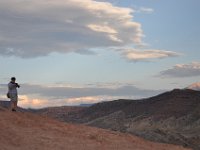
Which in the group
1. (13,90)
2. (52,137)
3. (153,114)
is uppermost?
(13,90)

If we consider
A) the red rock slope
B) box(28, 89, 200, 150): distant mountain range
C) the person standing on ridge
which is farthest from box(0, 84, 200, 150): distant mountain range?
the person standing on ridge

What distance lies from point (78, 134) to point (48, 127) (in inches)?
54.8

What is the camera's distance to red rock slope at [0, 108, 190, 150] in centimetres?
1956

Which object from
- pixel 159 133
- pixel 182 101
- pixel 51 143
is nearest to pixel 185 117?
pixel 182 101

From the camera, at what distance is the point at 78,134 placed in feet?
75.2

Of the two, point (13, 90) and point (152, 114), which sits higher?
point (13, 90)

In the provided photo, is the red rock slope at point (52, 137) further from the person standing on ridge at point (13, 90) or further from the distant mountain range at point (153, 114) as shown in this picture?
the distant mountain range at point (153, 114)

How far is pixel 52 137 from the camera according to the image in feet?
69.7

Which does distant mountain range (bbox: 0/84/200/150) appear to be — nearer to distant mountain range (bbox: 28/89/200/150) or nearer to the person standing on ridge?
distant mountain range (bbox: 28/89/200/150)

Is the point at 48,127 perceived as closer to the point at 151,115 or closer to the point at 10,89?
the point at 10,89

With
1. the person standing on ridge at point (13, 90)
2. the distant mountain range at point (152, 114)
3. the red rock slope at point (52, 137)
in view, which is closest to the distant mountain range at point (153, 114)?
the distant mountain range at point (152, 114)

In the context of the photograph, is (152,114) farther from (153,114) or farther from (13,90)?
(13,90)

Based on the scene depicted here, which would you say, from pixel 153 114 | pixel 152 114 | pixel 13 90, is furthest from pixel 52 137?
pixel 152 114

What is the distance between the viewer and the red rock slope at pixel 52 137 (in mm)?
19562
